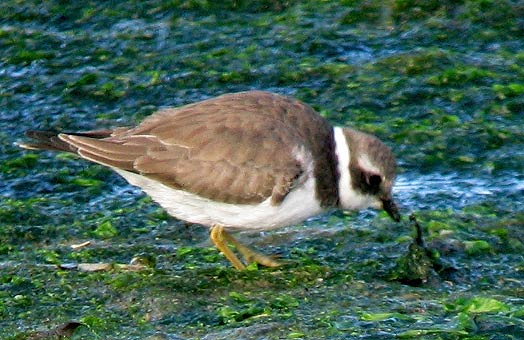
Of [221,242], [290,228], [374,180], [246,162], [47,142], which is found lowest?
[290,228]

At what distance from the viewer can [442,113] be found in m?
10.1

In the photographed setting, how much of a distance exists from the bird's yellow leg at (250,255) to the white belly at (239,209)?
0.26m

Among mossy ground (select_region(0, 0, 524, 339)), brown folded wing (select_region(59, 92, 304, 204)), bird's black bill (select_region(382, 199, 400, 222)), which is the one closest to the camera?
mossy ground (select_region(0, 0, 524, 339))

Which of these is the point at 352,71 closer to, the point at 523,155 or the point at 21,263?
the point at 523,155

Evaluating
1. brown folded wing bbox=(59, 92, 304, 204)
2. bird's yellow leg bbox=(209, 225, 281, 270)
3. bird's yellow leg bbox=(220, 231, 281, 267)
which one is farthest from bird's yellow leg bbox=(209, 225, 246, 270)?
brown folded wing bbox=(59, 92, 304, 204)

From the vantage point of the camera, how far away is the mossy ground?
684 centimetres

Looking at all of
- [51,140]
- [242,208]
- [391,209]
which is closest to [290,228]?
[391,209]

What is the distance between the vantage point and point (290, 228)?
8836 millimetres

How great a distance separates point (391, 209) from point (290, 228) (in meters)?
1.08

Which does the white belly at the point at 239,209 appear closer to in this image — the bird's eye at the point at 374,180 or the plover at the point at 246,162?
the plover at the point at 246,162

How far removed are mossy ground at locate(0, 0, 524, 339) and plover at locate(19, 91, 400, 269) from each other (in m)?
0.39

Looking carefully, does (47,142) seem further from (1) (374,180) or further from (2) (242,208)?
(1) (374,180)

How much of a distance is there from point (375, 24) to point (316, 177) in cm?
422

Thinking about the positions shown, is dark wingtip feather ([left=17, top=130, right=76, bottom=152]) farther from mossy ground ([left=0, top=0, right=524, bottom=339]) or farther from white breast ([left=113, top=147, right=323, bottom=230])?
mossy ground ([left=0, top=0, right=524, bottom=339])
